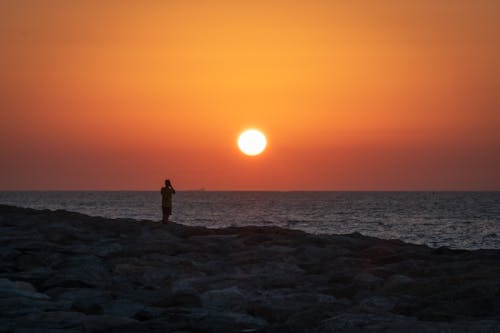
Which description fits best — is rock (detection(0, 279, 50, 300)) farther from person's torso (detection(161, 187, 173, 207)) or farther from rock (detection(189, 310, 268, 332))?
person's torso (detection(161, 187, 173, 207))

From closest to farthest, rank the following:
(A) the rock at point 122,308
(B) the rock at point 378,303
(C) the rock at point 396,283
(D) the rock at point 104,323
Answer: (D) the rock at point 104,323 → (A) the rock at point 122,308 → (B) the rock at point 378,303 → (C) the rock at point 396,283

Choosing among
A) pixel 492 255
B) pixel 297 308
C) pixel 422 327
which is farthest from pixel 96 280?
pixel 492 255

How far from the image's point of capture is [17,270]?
13898mm

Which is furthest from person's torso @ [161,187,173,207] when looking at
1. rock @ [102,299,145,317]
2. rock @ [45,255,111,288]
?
rock @ [102,299,145,317]

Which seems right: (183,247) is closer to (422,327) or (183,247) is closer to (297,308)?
(297,308)

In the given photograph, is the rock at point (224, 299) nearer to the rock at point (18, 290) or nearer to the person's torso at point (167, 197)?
the rock at point (18, 290)

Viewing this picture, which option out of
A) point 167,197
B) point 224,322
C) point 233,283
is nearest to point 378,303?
point 224,322

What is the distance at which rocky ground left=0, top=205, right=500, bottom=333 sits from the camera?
9523mm

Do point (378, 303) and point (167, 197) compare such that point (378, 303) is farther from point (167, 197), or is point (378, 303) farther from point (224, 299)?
point (167, 197)

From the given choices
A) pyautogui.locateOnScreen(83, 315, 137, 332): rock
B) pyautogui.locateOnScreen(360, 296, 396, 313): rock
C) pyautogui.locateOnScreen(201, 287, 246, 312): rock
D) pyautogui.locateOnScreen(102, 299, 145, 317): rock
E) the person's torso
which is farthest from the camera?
the person's torso

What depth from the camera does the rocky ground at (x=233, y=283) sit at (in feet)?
31.2

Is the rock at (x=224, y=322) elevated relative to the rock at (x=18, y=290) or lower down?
lower down

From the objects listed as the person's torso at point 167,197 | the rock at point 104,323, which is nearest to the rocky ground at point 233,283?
the rock at point 104,323

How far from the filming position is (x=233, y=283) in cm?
1333
